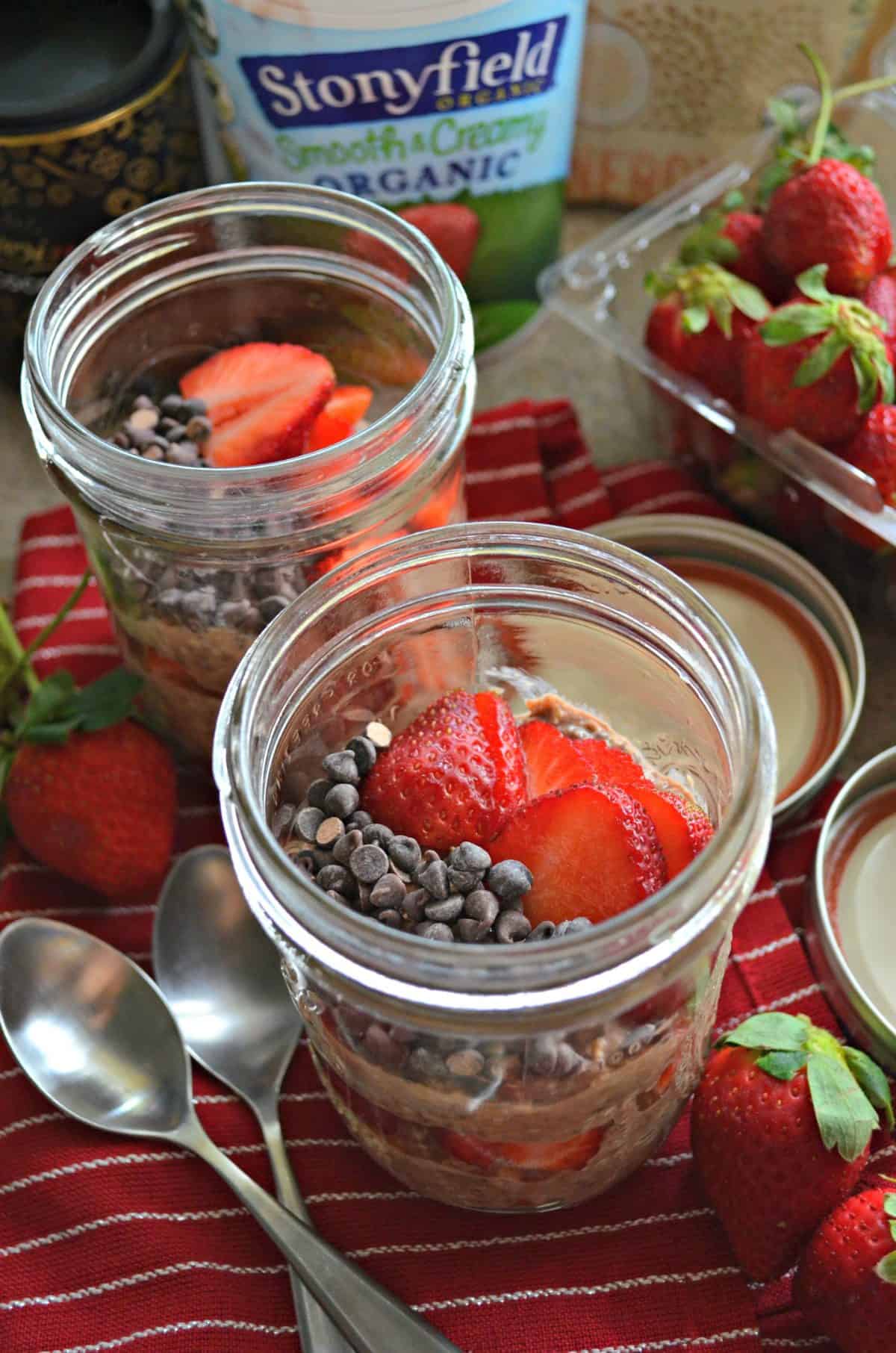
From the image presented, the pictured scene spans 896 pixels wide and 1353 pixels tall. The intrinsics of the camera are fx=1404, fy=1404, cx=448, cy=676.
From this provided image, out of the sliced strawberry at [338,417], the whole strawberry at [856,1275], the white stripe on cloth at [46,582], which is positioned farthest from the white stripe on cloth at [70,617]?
the whole strawberry at [856,1275]

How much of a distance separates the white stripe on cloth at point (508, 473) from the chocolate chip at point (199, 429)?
0.85 ft

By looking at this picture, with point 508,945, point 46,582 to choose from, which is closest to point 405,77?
point 46,582

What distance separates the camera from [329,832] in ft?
2.51

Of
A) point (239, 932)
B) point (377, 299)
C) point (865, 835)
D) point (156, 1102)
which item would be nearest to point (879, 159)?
point (377, 299)

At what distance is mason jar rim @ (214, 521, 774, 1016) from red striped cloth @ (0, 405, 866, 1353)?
0.79 ft

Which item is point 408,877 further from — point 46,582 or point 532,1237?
point 46,582

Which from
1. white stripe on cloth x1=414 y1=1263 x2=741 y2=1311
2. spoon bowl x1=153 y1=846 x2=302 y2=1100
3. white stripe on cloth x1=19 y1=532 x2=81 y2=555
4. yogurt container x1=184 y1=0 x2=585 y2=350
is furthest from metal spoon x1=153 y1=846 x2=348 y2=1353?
yogurt container x1=184 y1=0 x2=585 y2=350

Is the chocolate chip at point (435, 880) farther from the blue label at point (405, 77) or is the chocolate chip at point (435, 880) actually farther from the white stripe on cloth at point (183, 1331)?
the blue label at point (405, 77)

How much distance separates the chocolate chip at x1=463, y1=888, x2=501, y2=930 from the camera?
71cm

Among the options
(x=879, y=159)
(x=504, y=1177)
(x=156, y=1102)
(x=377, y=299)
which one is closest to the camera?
(x=504, y=1177)

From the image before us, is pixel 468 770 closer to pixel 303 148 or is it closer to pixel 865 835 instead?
pixel 865 835

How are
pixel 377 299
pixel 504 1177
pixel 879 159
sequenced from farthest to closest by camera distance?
pixel 879 159 < pixel 377 299 < pixel 504 1177

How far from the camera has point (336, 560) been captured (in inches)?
35.0

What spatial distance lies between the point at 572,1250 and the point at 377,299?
65 centimetres
